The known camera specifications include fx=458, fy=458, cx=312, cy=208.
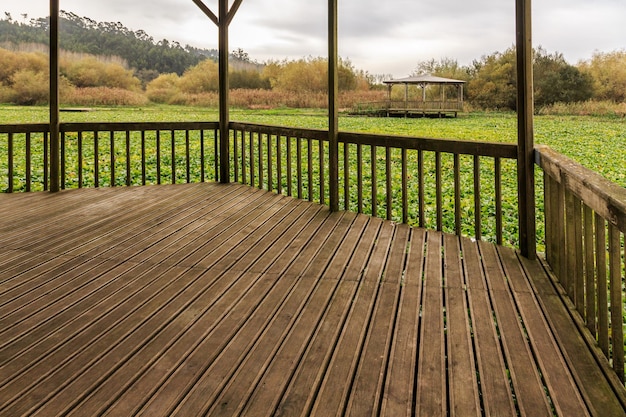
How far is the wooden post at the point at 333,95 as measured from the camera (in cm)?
411

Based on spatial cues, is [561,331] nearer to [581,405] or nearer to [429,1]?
[581,405]

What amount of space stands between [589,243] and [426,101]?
8.53ft

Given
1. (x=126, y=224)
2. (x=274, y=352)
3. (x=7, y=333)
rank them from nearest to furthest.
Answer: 1. (x=274, y=352)
2. (x=7, y=333)
3. (x=126, y=224)

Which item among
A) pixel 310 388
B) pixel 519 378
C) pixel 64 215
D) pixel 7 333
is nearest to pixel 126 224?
pixel 64 215

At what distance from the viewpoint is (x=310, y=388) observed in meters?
1.48

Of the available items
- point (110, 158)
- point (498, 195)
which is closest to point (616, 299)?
point (498, 195)

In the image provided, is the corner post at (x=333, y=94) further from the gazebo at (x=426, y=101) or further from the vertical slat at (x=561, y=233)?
the vertical slat at (x=561, y=233)

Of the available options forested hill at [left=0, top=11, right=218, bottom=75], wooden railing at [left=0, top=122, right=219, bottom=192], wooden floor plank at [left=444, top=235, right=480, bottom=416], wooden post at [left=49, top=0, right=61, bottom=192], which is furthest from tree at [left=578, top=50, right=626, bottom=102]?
forested hill at [left=0, top=11, right=218, bottom=75]

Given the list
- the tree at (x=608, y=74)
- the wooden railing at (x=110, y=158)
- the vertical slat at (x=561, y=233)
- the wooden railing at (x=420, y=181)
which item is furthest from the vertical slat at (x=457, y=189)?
the wooden railing at (x=110, y=158)

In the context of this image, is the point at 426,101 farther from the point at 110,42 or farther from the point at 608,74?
the point at 110,42

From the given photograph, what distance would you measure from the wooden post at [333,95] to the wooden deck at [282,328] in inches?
35.3

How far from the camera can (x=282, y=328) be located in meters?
1.93

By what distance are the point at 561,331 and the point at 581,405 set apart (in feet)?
1.83

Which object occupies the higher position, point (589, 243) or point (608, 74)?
point (608, 74)
